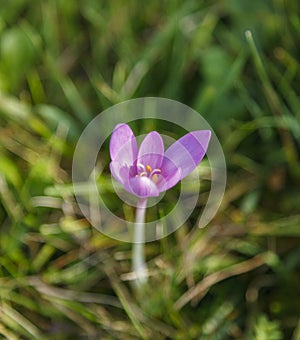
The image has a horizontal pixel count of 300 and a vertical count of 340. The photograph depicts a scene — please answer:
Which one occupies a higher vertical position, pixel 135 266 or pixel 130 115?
pixel 130 115

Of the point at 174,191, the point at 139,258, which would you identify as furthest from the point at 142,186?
the point at 174,191

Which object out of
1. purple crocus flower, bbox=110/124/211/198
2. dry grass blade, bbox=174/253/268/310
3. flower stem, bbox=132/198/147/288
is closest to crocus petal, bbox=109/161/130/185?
purple crocus flower, bbox=110/124/211/198

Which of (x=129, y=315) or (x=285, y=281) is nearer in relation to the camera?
(x=129, y=315)

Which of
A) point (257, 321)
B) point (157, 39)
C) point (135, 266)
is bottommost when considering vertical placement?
point (257, 321)

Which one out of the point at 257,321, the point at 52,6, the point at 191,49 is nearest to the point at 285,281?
the point at 257,321

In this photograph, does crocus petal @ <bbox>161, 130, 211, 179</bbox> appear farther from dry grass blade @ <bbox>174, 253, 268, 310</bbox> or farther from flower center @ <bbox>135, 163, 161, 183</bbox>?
dry grass blade @ <bbox>174, 253, 268, 310</bbox>

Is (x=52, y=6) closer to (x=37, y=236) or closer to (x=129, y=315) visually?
(x=37, y=236)

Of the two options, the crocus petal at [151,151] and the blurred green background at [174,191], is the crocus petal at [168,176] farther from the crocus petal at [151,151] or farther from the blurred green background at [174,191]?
the blurred green background at [174,191]
